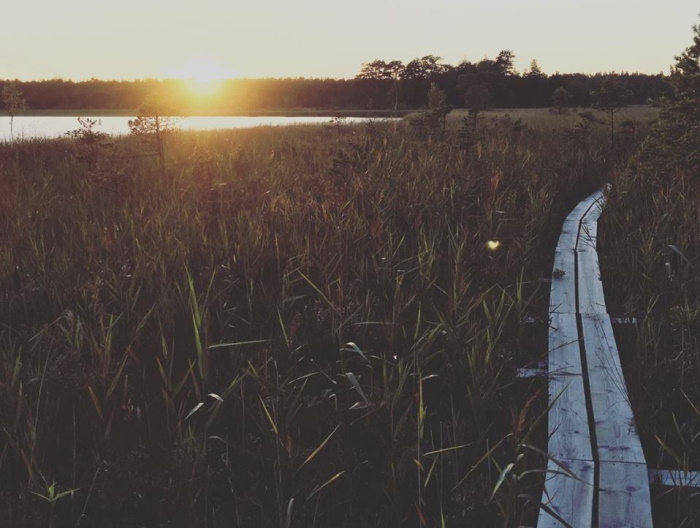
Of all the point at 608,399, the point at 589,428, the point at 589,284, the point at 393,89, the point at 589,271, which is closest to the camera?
→ the point at 589,428

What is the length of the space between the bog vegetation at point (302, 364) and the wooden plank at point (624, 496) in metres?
0.11

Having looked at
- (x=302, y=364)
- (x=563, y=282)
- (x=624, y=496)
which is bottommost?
(x=624, y=496)

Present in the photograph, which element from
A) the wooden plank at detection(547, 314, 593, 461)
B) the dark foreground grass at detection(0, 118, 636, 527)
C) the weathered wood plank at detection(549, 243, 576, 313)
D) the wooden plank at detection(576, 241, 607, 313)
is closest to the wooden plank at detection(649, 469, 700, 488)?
the wooden plank at detection(547, 314, 593, 461)

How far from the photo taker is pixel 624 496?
191cm

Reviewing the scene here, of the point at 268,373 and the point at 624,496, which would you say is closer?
the point at 624,496

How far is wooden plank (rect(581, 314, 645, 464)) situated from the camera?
2.16 meters

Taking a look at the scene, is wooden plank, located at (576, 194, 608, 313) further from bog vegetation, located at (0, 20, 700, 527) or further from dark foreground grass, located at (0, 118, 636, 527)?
dark foreground grass, located at (0, 118, 636, 527)

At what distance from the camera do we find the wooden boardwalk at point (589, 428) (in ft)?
6.04

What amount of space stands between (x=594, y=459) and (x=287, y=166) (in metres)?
7.09

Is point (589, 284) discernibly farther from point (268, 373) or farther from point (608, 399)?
point (268, 373)

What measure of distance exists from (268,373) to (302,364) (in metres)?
0.31

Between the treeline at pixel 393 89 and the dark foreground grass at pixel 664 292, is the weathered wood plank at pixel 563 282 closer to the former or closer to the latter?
the dark foreground grass at pixel 664 292

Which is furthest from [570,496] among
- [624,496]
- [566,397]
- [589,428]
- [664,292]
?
[664,292]

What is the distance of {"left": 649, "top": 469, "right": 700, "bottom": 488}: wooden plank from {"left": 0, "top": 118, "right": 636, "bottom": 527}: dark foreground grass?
1.34 feet
